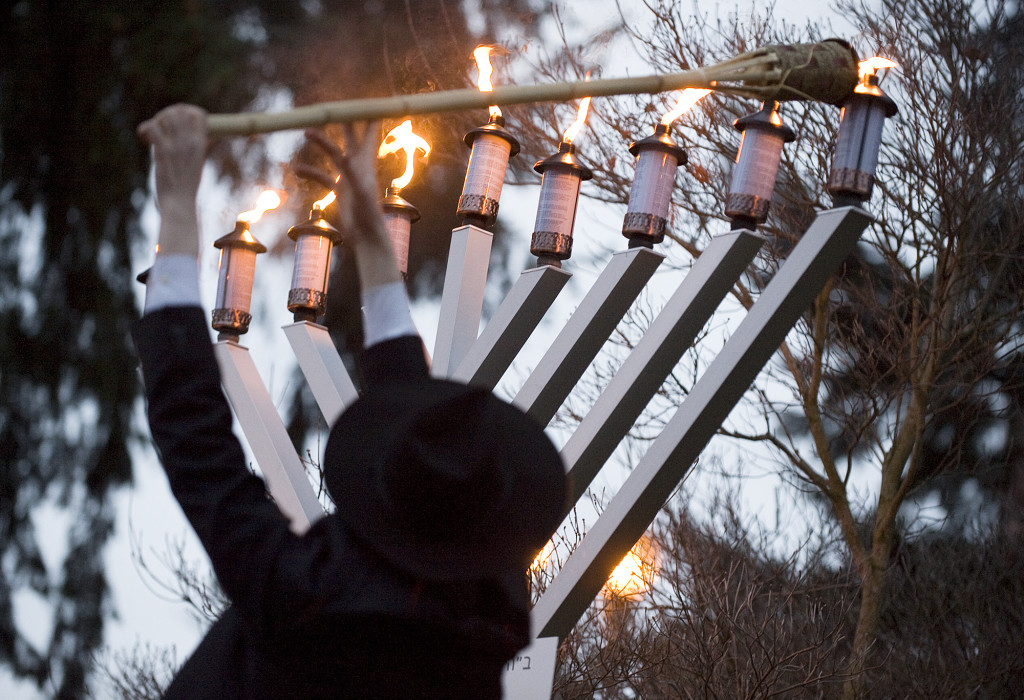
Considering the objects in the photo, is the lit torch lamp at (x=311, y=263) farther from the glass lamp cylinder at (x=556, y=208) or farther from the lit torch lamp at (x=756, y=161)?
the lit torch lamp at (x=756, y=161)

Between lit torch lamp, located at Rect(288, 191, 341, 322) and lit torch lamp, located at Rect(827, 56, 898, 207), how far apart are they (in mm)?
1329

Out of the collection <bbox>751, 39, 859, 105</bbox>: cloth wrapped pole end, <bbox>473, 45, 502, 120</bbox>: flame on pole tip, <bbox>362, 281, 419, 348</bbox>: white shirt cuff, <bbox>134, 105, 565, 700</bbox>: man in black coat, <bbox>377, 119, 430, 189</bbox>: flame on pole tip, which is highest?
<bbox>473, 45, 502, 120</bbox>: flame on pole tip

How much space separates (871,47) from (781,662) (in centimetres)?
309

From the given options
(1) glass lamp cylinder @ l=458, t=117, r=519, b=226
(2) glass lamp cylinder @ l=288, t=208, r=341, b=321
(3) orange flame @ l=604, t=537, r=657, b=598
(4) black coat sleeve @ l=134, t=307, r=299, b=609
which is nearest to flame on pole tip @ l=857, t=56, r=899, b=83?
(1) glass lamp cylinder @ l=458, t=117, r=519, b=226

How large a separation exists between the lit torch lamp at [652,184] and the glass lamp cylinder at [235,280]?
1192 millimetres

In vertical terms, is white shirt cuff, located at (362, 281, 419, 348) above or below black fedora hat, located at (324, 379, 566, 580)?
above

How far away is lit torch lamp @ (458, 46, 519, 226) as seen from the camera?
279 centimetres

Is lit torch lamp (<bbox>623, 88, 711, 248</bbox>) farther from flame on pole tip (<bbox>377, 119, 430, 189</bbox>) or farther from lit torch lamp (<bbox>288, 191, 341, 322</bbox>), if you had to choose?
lit torch lamp (<bbox>288, 191, 341, 322</bbox>)

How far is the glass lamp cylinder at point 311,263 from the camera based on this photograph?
2996 millimetres

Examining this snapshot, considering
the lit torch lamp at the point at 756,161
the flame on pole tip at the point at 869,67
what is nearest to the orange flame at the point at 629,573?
the lit torch lamp at the point at 756,161

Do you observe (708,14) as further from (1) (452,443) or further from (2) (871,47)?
(1) (452,443)

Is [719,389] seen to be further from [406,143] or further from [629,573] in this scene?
[629,573]

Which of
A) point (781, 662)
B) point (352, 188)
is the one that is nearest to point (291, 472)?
point (781, 662)

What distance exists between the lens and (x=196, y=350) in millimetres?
953
